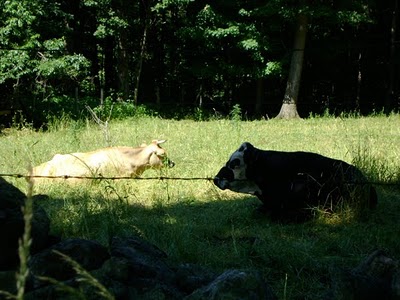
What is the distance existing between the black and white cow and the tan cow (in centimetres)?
229

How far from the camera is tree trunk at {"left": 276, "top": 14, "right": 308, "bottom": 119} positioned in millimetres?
19766

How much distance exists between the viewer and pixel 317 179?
583 cm

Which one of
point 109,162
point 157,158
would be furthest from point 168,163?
point 109,162

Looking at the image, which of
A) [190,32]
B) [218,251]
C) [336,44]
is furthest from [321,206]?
[336,44]

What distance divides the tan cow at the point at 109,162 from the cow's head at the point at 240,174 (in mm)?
2068

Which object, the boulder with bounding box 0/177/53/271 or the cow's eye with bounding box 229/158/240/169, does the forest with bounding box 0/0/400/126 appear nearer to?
the cow's eye with bounding box 229/158/240/169

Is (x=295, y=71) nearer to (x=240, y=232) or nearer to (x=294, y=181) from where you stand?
(x=294, y=181)

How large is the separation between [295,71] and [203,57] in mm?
4114

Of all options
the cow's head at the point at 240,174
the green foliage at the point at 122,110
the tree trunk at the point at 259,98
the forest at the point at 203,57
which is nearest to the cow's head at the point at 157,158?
the cow's head at the point at 240,174

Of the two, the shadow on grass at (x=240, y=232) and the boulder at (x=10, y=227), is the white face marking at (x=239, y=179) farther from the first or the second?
the boulder at (x=10, y=227)

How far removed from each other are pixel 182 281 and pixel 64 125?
1069cm

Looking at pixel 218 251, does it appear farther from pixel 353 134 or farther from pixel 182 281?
pixel 353 134

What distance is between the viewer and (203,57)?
72.0 ft

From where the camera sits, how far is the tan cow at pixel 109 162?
765 cm
